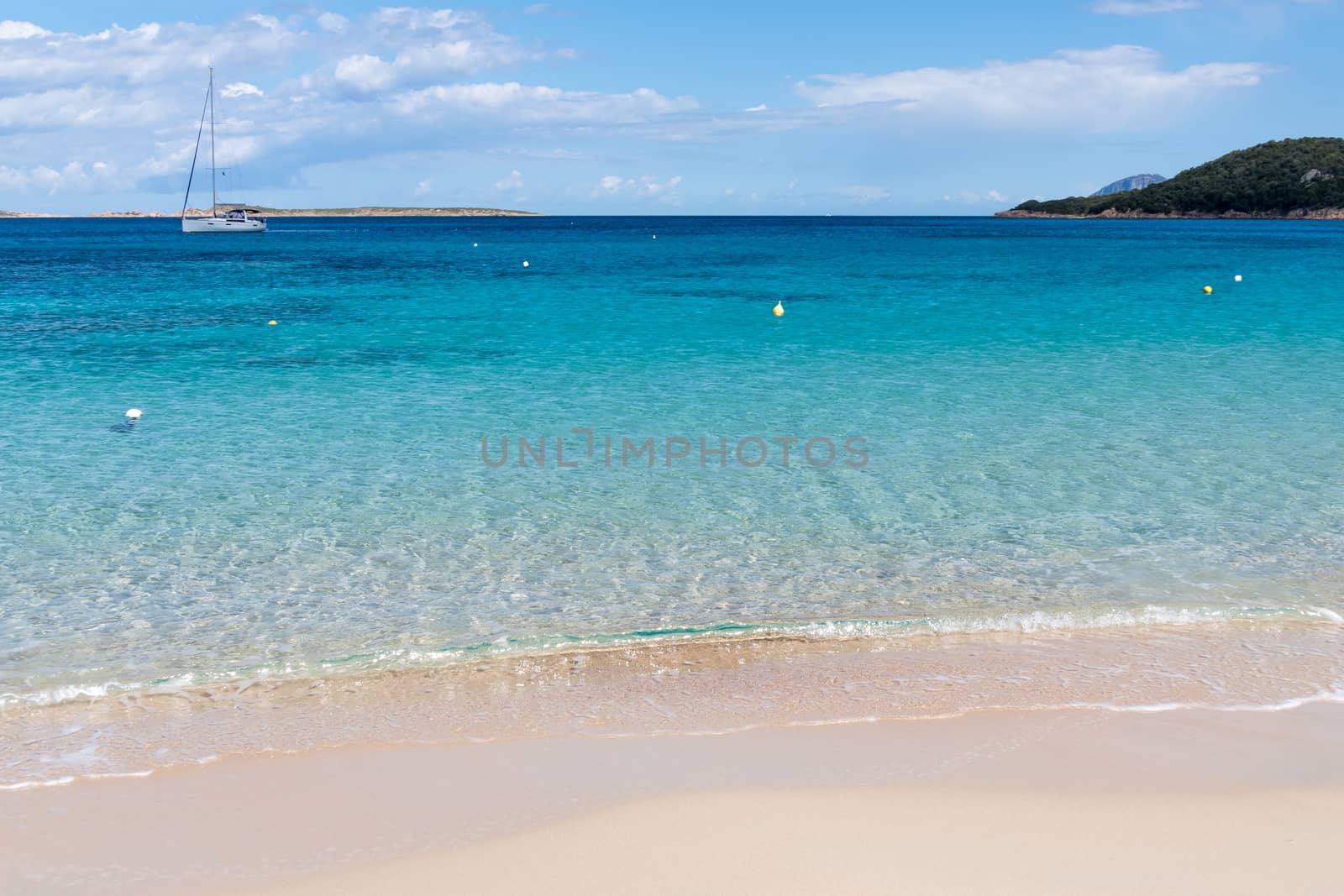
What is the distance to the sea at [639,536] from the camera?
6.23 metres

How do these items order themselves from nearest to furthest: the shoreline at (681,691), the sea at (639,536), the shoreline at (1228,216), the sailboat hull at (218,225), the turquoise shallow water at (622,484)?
the shoreline at (681,691), the sea at (639,536), the turquoise shallow water at (622,484), the sailboat hull at (218,225), the shoreline at (1228,216)

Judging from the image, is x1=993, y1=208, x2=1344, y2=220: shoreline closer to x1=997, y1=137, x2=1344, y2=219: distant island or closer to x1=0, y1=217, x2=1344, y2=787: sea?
x1=997, y1=137, x2=1344, y2=219: distant island

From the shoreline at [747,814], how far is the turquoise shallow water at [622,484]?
152cm

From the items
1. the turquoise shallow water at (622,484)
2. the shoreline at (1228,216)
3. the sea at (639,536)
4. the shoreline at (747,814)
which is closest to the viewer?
the shoreline at (747,814)

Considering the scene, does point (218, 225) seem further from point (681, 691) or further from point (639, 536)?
point (681, 691)

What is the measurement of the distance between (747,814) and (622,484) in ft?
20.7

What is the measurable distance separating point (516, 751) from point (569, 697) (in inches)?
27.9

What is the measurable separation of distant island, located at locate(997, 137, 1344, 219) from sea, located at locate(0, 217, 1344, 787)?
163 meters

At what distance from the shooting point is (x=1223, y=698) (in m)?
6.09

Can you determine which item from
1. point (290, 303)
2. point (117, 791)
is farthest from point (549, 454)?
point (290, 303)

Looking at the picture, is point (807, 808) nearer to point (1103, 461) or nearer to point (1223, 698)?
point (1223, 698)

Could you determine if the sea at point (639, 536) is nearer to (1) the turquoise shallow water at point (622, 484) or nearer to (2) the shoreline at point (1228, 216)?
(1) the turquoise shallow water at point (622, 484)

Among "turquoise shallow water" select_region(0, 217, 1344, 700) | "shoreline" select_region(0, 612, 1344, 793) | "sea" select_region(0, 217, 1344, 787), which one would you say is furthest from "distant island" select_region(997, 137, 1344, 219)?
"shoreline" select_region(0, 612, 1344, 793)

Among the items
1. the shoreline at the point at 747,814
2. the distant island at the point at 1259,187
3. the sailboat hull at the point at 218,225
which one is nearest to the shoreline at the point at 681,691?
the shoreline at the point at 747,814
